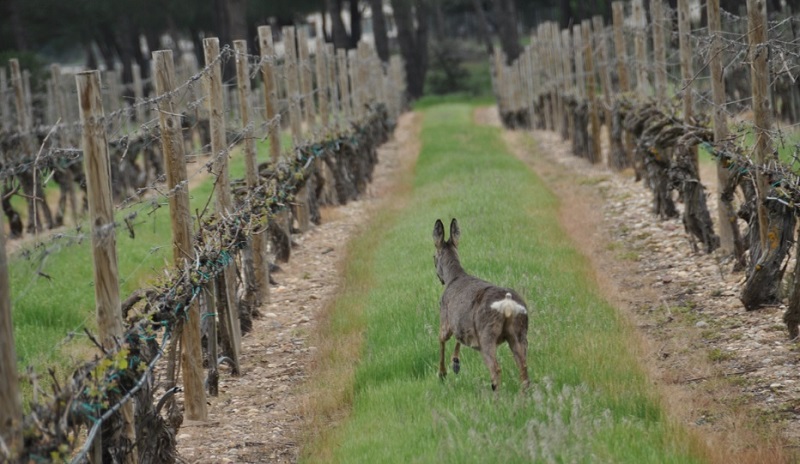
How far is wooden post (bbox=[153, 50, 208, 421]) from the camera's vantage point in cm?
873

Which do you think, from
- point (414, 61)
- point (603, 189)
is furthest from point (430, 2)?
point (603, 189)

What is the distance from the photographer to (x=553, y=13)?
87.1 m

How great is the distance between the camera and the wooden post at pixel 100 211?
6570mm

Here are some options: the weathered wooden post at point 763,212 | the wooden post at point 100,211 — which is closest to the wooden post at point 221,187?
the wooden post at point 100,211

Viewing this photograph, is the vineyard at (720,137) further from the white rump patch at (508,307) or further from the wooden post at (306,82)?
the wooden post at (306,82)

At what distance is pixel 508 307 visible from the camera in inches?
301

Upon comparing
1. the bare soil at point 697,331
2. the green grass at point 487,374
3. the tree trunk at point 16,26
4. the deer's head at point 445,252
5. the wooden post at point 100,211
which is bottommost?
the bare soil at point 697,331

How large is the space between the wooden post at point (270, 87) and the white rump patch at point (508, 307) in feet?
23.6

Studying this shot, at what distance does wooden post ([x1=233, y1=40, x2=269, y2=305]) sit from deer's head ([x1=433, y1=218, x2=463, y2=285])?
359cm

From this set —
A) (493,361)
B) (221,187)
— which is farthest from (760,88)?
(221,187)

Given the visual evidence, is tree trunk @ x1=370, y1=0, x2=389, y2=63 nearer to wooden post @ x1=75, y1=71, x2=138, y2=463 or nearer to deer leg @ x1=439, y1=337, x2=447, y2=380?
deer leg @ x1=439, y1=337, x2=447, y2=380

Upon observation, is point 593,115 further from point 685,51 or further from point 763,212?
point 763,212

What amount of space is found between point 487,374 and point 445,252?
1.20 m

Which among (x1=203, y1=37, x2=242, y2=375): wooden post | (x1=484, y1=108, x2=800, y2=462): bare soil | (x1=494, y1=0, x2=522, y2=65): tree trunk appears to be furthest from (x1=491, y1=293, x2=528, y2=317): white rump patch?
(x1=494, y1=0, x2=522, y2=65): tree trunk
